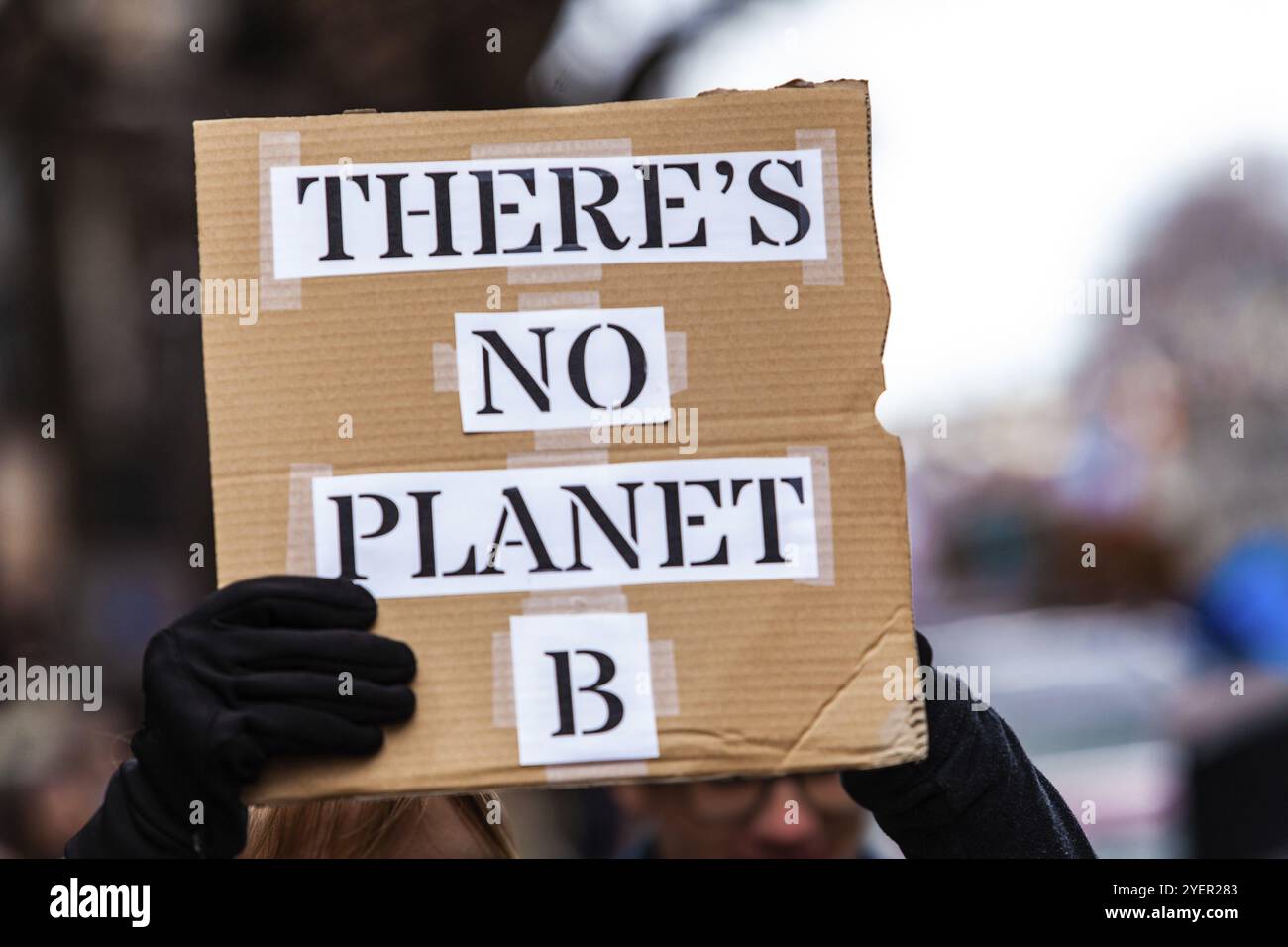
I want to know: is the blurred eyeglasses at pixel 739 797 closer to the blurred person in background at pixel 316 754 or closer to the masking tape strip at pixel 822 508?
the blurred person in background at pixel 316 754

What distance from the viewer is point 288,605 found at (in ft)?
4.86

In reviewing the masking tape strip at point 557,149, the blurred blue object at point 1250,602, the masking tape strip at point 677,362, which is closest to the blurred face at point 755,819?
the masking tape strip at point 677,362

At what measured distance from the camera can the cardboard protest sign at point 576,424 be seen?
1.51 meters

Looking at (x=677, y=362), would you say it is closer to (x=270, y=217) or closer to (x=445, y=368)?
(x=445, y=368)

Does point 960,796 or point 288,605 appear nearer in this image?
point 288,605

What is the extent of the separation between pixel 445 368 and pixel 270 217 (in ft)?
0.82

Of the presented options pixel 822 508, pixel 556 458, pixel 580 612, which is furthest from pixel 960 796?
pixel 556 458

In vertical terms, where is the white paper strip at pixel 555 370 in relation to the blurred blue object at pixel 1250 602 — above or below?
above

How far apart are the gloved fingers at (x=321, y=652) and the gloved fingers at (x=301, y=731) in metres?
0.05

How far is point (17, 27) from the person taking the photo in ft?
13.5

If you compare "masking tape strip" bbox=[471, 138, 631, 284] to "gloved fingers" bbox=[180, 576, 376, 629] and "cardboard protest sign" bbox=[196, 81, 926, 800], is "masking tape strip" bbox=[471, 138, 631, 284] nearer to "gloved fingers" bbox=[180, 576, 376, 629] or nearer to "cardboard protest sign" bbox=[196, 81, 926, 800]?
"cardboard protest sign" bbox=[196, 81, 926, 800]
